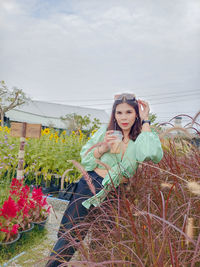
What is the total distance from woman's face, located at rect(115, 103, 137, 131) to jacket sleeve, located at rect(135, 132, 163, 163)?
21 cm

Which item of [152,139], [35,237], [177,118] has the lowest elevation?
[35,237]

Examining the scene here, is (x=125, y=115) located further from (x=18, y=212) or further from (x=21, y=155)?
(x=21, y=155)

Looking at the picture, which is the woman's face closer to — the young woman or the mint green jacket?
the young woman

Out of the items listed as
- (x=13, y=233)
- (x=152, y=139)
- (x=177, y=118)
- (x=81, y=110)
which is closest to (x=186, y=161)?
(x=177, y=118)

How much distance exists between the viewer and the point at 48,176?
14.5ft

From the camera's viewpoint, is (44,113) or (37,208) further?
(44,113)

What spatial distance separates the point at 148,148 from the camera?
5.06ft

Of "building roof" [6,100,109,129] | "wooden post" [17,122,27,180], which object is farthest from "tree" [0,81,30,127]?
"wooden post" [17,122,27,180]

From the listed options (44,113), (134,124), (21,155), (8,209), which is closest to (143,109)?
(134,124)

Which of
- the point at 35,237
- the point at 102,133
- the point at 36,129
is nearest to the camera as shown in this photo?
the point at 102,133

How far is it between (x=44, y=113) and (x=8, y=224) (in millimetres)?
37461

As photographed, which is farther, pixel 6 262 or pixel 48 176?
pixel 48 176

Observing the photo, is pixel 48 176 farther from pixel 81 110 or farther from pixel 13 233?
pixel 81 110

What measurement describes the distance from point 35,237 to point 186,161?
1.88 m
